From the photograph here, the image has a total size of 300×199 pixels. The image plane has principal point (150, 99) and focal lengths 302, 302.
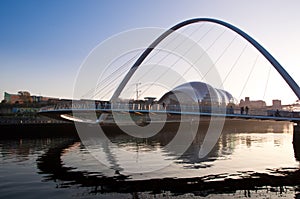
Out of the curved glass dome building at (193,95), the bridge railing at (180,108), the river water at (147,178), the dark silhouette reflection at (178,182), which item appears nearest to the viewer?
the river water at (147,178)

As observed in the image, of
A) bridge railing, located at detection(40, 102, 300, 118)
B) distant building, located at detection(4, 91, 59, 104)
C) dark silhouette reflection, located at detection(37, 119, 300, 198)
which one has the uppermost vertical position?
distant building, located at detection(4, 91, 59, 104)

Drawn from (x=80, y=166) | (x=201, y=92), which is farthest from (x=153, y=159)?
(x=201, y=92)

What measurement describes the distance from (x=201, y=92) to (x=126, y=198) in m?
86.0

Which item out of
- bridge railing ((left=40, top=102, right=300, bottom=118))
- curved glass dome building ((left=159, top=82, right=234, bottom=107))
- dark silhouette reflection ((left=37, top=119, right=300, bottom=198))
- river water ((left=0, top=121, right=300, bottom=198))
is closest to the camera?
river water ((left=0, top=121, right=300, bottom=198))

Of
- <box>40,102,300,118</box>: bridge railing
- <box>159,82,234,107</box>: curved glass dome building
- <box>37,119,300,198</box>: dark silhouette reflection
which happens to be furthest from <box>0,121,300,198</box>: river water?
<box>159,82,234,107</box>: curved glass dome building

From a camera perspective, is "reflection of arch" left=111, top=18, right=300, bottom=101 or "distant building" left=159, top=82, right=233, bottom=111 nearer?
"reflection of arch" left=111, top=18, right=300, bottom=101

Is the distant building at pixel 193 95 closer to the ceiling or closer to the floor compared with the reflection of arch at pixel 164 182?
closer to the ceiling

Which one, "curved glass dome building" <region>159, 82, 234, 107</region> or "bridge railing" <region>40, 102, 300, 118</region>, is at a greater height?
"curved glass dome building" <region>159, 82, 234, 107</region>

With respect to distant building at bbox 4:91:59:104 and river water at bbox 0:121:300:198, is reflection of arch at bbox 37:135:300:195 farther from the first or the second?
distant building at bbox 4:91:59:104

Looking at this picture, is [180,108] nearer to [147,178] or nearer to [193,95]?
[147,178]

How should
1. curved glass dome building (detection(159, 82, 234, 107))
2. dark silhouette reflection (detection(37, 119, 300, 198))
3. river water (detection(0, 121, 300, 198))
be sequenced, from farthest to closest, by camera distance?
curved glass dome building (detection(159, 82, 234, 107)) < dark silhouette reflection (detection(37, 119, 300, 198)) < river water (detection(0, 121, 300, 198))

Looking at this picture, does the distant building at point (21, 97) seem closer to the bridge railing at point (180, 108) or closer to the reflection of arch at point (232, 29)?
the reflection of arch at point (232, 29)

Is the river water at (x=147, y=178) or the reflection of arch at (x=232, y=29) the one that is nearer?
the river water at (x=147, y=178)

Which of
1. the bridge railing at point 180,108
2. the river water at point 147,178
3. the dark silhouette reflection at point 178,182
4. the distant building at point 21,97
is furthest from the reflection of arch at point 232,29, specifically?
the distant building at point 21,97
